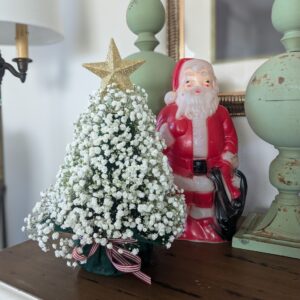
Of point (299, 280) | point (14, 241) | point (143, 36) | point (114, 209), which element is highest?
point (143, 36)

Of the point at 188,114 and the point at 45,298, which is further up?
the point at 188,114

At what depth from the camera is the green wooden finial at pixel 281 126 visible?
1.74 feet

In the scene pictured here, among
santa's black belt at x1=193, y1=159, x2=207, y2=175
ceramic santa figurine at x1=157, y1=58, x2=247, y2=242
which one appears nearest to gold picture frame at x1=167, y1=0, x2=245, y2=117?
ceramic santa figurine at x1=157, y1=58, x2=247, y2=242

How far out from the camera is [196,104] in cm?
60

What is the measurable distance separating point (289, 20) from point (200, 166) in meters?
0.28

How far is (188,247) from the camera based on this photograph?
1.94 ft

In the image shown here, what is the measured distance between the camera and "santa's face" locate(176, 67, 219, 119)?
0.60 m

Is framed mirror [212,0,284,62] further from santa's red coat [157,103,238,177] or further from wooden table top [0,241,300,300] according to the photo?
wooden table top [0,241,300,300]

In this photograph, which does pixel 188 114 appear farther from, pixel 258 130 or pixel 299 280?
pixel 299 280

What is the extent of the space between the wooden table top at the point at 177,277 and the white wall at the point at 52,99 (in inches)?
9.9

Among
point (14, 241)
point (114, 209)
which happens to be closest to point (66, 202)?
point (114, 209)

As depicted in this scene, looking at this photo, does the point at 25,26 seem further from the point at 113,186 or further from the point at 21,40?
the point at 113,186

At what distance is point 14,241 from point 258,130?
104 centimetres

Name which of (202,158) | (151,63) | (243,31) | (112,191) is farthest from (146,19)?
(112,191)
